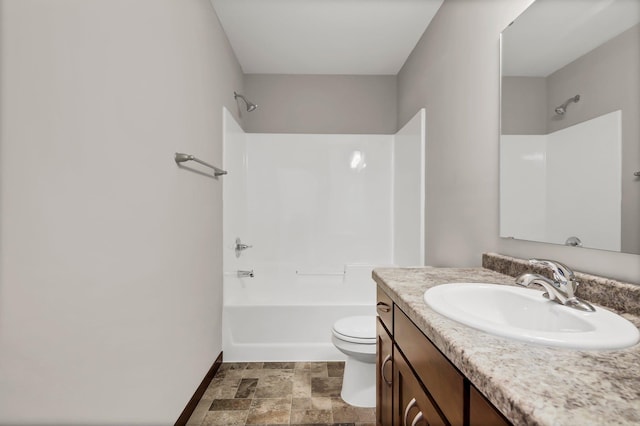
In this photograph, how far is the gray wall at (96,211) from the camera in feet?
2.25

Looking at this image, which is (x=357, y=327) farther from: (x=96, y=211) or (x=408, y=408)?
(x=96, y=211)

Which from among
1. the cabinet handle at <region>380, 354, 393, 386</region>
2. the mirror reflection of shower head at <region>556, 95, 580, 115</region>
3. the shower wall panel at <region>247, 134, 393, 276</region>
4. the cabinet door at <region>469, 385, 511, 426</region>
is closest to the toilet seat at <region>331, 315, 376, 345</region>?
the cabinet handle at <region>380, 354, 393, 386</region>

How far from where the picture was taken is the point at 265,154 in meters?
3.01

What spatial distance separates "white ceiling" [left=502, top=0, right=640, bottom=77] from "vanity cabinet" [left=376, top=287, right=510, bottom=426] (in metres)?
1.02

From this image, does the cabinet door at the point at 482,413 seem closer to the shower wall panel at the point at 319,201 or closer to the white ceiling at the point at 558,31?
the white ceiling at the point at 558,31

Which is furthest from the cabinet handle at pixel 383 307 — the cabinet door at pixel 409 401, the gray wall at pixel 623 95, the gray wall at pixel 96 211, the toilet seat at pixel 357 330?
the gray wall at pixel 96 211

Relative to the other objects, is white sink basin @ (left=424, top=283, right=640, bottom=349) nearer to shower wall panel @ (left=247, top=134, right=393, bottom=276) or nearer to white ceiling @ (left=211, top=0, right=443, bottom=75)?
white ceiling @ (left=211, top=0, right=443, bottom=75)

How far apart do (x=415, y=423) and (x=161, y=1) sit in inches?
71.4

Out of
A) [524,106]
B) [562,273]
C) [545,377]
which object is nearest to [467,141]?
[524,106]

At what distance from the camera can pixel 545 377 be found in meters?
0.46

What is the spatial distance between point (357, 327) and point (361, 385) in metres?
0.32

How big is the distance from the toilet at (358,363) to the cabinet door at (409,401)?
2.24ft

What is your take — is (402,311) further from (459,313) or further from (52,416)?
(52,416)

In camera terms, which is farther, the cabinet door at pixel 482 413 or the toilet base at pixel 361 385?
the toilet base at pixel 361 385
